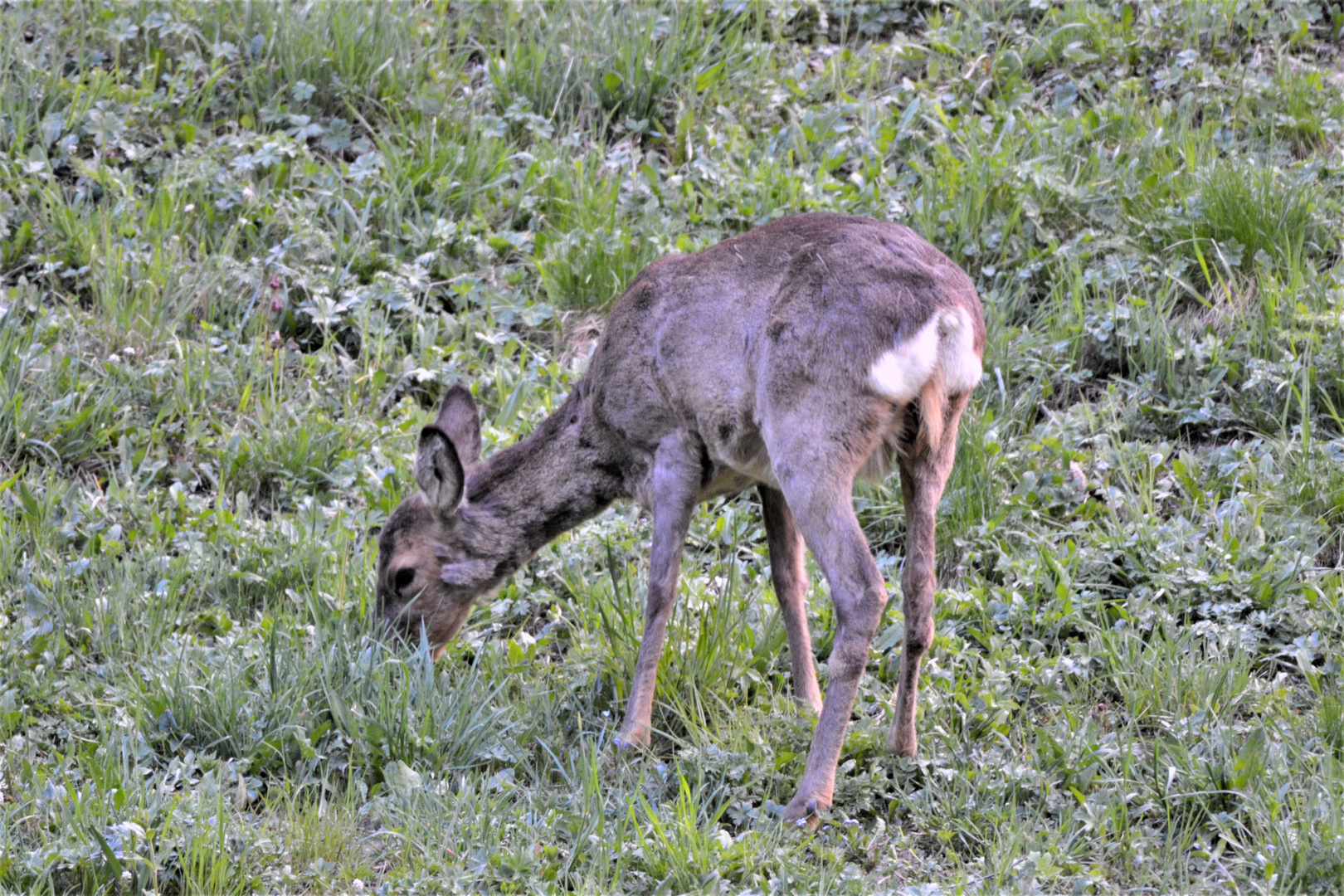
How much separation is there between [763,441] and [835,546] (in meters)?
0.48

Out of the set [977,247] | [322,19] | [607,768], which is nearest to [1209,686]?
[607,768]

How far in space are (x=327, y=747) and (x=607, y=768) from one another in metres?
0.91

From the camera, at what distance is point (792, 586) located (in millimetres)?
5086

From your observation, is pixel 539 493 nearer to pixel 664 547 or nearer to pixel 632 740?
pixel 664 547

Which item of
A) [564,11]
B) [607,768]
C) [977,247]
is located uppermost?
[564,11]

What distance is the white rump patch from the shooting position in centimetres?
437

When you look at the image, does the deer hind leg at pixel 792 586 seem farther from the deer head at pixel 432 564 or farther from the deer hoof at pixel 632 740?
the deer head at pixel 432 564

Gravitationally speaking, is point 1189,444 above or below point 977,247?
below

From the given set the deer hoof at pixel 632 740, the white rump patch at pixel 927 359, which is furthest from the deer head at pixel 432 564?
the white rump patch at pixel 927 359

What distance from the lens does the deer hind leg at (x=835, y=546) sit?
432cm

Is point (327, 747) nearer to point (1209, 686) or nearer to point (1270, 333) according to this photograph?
point (1209, 686)

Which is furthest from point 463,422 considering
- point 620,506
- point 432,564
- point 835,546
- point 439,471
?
point 835,546

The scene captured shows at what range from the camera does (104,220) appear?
728 centimetres

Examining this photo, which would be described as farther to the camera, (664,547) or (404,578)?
(404,578)
